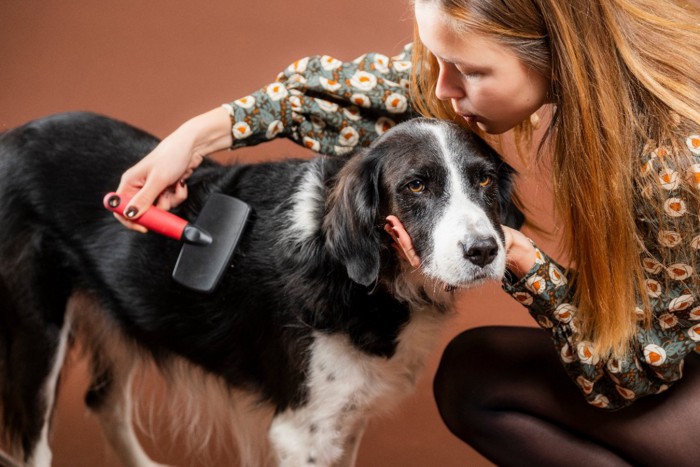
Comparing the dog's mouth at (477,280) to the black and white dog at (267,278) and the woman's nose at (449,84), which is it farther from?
the woman's nose at (449,84)

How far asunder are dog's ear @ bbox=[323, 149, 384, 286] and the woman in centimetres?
23

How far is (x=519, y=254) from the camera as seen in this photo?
5.44ft

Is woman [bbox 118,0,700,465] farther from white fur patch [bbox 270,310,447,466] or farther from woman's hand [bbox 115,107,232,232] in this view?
white fur patch [bbox 270,310,447,466]

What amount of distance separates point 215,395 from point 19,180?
702mm

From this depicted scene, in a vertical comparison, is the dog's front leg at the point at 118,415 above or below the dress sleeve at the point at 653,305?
below

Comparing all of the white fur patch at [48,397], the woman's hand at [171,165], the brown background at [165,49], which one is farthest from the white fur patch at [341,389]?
the brown background at [165,49]

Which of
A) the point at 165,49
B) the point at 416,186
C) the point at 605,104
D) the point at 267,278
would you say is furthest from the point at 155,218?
the point at 165,49

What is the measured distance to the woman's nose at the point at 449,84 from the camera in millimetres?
1673

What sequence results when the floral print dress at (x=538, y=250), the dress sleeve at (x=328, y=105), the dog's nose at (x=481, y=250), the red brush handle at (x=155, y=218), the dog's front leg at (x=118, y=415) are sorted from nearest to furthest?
1. the dog's nose at (x=481, y=250)
2. the floral print dress at (x=538, y=250)
3. the red brush handle at (x=155, y=218)
4. the dress sleeve at (x=328, y=105)
5. the dog's front leg at (x=118, y=415)

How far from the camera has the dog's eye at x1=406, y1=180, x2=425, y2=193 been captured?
5.44 ft

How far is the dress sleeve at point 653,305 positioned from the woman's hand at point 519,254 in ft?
0.04

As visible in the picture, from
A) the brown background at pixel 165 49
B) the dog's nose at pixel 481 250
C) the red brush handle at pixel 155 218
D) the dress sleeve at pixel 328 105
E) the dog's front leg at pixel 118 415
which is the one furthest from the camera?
the brown background at pixel 165 49

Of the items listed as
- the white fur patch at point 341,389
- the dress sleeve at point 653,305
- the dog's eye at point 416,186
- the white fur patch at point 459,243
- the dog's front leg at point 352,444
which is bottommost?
the dog's front leg at point 352,444

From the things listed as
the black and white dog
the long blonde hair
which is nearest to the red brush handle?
the black and white dog
